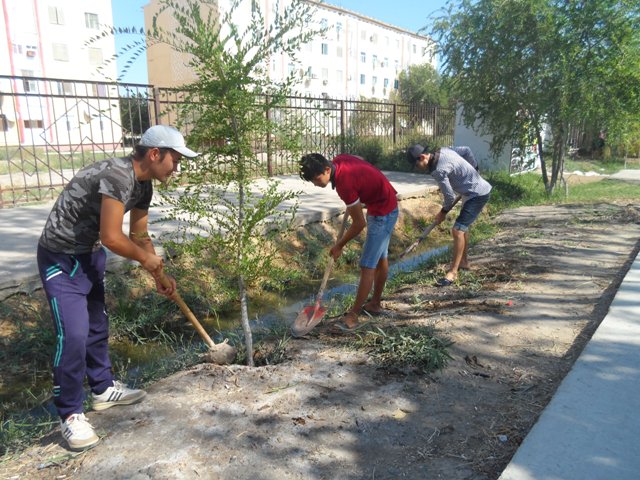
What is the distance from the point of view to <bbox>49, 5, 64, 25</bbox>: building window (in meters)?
29.1

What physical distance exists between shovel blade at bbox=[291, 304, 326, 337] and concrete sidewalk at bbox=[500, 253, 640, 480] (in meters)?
1.91

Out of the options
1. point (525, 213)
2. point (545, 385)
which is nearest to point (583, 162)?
point (525, 213)

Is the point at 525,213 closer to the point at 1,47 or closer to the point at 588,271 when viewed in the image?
the point at 588,271

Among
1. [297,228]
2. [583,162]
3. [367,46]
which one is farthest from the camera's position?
[367,46]

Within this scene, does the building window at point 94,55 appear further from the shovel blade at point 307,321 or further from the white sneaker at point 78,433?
the white sneaker at point 78,433

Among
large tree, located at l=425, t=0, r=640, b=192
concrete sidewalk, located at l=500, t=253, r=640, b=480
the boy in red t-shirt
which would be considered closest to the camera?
concrete sidewalk, located at l=500, t=253, r=640, b=480

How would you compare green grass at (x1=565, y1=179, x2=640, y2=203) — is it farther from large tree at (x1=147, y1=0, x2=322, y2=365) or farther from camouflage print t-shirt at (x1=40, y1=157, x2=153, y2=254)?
camouflage print t-shirt at (x1=40, y1=157, x2=153, y2=254)

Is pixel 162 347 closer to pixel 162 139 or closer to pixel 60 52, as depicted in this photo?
pixel 162 139

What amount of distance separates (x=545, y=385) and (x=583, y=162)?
770 inches

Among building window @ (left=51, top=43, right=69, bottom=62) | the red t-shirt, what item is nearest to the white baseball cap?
the red t-shirt

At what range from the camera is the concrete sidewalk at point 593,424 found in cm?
204

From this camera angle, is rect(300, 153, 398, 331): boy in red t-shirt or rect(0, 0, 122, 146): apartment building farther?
rect(0, 0, 122, 146): apartment building

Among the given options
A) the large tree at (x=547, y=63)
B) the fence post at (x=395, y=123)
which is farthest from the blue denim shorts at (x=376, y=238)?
Answer: the fence post at (x=395, y=123)

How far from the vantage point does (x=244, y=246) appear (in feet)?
10.8
